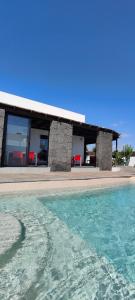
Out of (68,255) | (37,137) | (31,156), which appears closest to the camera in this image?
(68,255)

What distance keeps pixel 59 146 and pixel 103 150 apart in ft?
14.1

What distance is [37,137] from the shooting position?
17.7 metres

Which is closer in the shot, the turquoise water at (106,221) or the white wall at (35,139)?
the turquoise water at (106,221)

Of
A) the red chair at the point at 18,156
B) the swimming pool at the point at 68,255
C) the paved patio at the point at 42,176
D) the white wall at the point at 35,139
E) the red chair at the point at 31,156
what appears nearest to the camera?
Result: the swimming pool at the point at 68,255

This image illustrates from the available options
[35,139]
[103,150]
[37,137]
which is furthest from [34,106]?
[103,150]

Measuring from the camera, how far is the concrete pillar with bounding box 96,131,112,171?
54.3 feet

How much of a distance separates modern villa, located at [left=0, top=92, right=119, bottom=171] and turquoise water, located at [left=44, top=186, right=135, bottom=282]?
5.60 m

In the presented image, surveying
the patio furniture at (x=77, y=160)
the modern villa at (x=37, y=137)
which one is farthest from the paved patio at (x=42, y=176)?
the patio furniture at (x=77, y=160)

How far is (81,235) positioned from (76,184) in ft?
16.8

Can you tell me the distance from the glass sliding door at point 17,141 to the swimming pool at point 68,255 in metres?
6.46

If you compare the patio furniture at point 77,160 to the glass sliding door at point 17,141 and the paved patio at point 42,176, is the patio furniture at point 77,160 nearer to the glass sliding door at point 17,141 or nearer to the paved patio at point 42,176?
the paved patio at point 42,176

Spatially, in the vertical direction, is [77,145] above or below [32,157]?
above

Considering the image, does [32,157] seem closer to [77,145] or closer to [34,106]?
[34,106]

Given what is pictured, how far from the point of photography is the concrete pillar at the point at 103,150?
1656 centimetres
